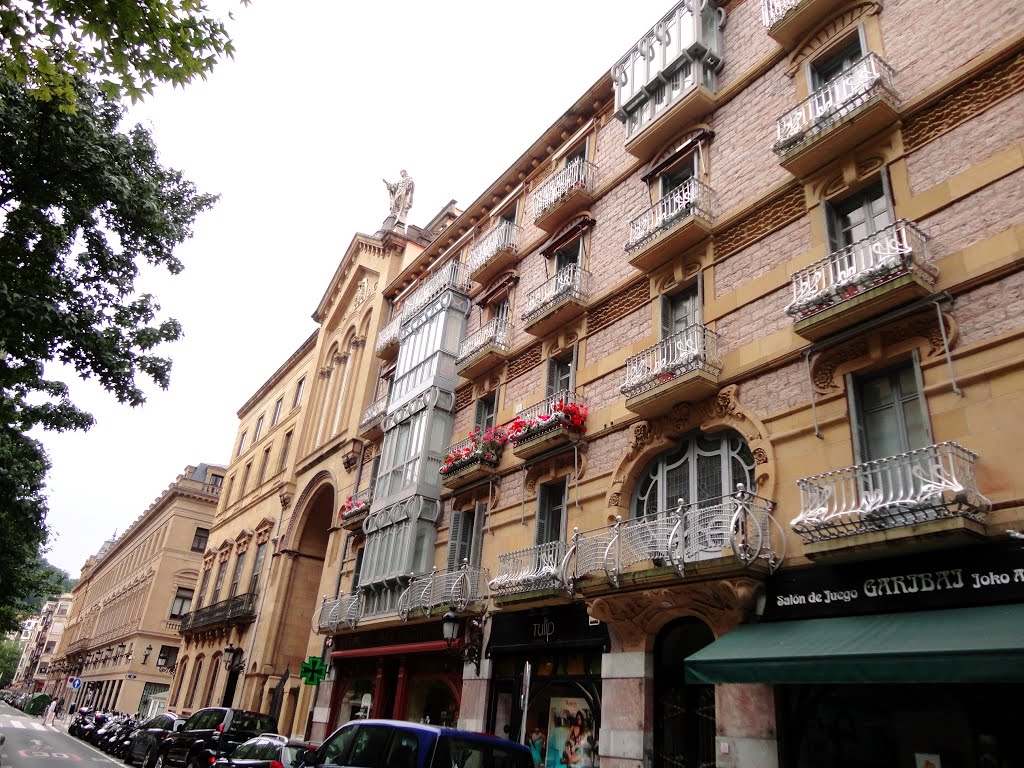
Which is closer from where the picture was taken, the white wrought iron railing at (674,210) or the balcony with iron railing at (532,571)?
the balcony with iron railing at (532,571)

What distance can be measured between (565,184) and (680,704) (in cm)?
1268

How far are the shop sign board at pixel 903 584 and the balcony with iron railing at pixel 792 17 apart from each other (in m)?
9.63

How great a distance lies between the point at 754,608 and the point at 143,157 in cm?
1345

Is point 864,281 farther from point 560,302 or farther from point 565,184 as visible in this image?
point 565,184

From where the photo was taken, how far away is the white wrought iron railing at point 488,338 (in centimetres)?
1948

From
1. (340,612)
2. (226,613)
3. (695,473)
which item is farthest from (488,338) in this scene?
(226,613)

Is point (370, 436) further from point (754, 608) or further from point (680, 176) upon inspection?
point (754, 608)

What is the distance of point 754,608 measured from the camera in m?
10.5

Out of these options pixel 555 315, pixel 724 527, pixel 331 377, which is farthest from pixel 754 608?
pixel 331 377

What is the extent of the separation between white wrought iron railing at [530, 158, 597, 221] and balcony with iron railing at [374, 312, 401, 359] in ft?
25.7

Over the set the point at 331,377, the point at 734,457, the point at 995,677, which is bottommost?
the point at 995,677

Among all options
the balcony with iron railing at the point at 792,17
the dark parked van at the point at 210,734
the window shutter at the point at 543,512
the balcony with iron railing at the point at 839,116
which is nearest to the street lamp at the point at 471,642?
the window shutter at the point at 543,512

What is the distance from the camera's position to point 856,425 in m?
10.2

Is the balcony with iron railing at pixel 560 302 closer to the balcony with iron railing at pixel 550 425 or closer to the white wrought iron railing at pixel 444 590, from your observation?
the balcony with iron railing at pixel 550 425
